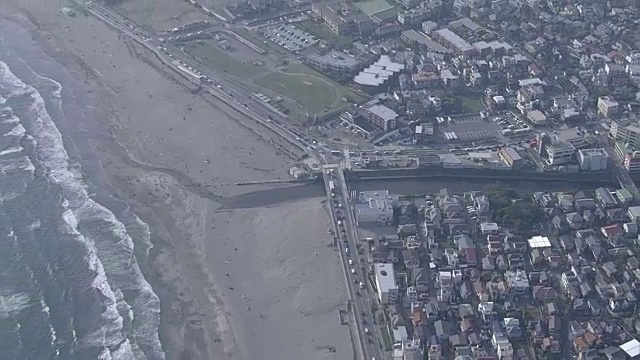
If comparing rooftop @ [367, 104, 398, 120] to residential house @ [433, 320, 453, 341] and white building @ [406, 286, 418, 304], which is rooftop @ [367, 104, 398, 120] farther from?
residential house @ [433, 320, 453, 341]

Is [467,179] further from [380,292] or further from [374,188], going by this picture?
[380,292]

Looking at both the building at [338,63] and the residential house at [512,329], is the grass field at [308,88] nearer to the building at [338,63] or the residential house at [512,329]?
the building at [338,63]

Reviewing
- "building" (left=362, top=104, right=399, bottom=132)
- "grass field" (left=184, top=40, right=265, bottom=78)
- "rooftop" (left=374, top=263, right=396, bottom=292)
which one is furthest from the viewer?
"grass field" (left=184, top=40, right=265, bottom=78)

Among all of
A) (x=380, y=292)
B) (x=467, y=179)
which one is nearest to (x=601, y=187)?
(x=467, y=179)

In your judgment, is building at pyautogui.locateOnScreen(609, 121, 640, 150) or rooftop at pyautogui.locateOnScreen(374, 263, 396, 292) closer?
rooftop at pyautogui.locateOnScreen(374, 263, 396, 292)

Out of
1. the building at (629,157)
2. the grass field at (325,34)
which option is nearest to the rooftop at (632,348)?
the building at (629,157)

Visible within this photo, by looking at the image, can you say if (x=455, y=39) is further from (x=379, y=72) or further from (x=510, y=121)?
(x=510, y=121)

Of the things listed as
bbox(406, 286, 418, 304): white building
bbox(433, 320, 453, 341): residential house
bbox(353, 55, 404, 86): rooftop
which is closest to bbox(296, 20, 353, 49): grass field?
bbox(353, 55, 404, 86): rooftop
